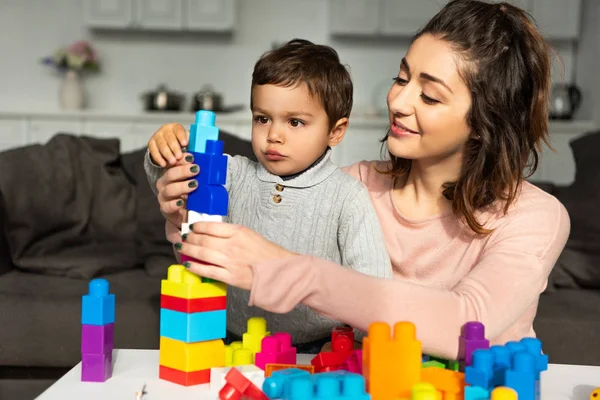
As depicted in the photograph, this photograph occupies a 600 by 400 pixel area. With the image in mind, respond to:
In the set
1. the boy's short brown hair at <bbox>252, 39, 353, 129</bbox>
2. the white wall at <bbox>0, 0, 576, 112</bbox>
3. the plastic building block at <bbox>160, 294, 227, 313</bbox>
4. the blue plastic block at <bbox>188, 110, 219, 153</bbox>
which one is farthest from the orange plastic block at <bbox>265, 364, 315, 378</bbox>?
the white wall at <bbox>0, 0, 576, 112</bbox>

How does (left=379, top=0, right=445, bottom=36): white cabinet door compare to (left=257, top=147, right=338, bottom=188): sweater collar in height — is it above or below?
above

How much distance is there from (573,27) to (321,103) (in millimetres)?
4415

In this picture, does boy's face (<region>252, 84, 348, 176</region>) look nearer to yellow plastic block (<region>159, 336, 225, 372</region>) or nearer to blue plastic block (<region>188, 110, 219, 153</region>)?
blue plastic block (<region>188, 110, 219, 153</region>)

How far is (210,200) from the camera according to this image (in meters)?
1.12

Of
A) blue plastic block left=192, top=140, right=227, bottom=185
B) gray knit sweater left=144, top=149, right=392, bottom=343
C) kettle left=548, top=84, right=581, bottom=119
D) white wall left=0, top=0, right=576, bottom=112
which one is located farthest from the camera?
white wall left=0, top=0, right=576, bottom=112

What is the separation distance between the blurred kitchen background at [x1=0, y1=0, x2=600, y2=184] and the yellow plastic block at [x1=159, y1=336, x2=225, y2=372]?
14.0 feet

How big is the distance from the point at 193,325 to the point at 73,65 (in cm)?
484

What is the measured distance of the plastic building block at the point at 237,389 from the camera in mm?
1062

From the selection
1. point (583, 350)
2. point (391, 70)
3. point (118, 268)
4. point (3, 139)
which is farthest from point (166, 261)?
point (391, 70)

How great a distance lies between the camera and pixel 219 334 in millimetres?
1153

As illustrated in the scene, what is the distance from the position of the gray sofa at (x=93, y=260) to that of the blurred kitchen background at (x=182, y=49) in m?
2.42

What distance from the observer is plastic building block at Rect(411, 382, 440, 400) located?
946mm

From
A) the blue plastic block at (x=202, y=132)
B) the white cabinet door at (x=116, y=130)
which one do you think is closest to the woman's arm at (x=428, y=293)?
the blue plastic block at (x=202, y=132)

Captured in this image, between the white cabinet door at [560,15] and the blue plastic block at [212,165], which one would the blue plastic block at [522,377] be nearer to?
the blue plastic block at [212,165]
